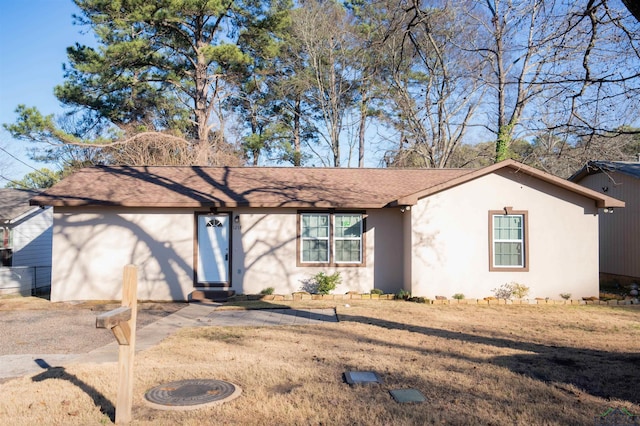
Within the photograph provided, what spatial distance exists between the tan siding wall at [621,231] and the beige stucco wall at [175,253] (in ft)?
23.0

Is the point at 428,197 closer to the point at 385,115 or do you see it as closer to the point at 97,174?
the point at 97,174

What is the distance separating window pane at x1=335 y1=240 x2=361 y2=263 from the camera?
13.2 metres

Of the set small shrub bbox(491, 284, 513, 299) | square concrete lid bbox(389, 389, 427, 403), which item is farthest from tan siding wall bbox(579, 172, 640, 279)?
square concrete lid bbox(389, 389, 427, 403)

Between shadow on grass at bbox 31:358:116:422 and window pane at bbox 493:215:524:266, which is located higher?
window pane at bbox 493:215:524:266

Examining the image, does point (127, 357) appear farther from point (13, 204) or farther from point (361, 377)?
point (13, 204)

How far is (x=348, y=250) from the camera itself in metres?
13.2

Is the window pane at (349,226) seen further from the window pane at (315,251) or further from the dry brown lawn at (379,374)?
the dry brown lawn at (379,374)

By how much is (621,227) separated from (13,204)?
68.4ft

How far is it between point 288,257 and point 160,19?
43.3 feet

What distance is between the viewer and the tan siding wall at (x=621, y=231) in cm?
1419

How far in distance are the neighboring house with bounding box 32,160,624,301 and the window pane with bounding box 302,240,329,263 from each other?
3cm

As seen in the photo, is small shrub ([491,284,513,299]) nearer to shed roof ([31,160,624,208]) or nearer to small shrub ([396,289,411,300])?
small shrub ([396,289,411,300])

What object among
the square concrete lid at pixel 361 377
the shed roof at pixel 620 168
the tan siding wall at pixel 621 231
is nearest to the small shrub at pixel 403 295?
the shed roof at pixel 620 168

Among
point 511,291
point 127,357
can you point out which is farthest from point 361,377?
point 511,291
